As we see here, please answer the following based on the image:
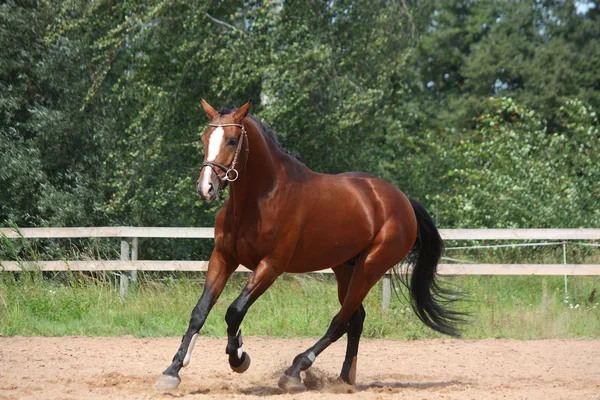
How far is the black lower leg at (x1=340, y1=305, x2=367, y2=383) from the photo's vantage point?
6.71 m

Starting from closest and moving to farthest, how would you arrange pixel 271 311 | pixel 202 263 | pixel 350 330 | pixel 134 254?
pixel 350 330 → pixel 271 311 → pixel 202 263 → pixel 134 254

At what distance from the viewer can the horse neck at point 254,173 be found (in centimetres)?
579

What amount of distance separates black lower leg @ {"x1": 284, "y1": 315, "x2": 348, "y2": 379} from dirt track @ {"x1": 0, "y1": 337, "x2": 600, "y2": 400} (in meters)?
0.19

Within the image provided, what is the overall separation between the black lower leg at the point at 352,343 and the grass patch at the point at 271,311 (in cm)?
256

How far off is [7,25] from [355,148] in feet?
23.4

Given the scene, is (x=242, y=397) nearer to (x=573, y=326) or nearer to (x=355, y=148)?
(x=573, y=326)

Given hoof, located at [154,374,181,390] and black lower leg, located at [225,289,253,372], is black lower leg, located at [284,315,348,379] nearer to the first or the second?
black lower leg, located at [225,289,253,372]

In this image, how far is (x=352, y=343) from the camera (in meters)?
6.83

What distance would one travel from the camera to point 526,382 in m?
6.83

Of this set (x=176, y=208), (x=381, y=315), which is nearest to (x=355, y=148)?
(x=176, y=208)

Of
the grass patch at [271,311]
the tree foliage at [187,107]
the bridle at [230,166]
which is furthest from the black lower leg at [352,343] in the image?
the tree foliage at [187,107]

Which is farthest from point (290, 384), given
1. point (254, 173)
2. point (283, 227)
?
point (254, 173)

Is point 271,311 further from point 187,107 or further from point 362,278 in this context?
point 187,107

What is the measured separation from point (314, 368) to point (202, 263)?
3.89 meters
